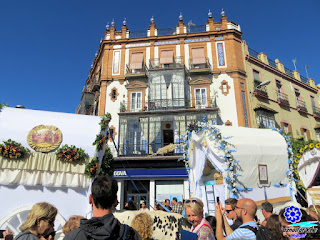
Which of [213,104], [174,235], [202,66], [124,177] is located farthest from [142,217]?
[202,66]

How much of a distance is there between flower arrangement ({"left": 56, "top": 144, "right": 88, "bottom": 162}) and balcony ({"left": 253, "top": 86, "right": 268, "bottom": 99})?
1801 cm

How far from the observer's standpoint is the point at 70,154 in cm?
639

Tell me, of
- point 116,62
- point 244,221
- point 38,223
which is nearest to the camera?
point 38,223

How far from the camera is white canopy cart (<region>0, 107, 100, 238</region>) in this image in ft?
19.2

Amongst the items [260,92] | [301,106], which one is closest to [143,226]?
[260,92]

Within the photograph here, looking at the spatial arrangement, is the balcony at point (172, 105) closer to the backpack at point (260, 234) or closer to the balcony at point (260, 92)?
the balcony at point (260, 92)

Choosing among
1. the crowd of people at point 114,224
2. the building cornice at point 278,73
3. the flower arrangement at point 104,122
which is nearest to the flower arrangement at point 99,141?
the flower arrangement at point 104,122

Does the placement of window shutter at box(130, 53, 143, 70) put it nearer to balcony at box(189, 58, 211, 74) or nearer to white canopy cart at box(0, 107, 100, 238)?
balcony at box(189, 58, 211, 74)

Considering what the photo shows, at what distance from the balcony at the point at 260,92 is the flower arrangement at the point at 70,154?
18.0 meters

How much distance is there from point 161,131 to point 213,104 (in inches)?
199

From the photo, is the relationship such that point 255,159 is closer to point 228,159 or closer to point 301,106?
point 228,159

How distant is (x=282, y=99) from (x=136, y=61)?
49.4 ft

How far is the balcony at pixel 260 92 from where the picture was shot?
20.6m

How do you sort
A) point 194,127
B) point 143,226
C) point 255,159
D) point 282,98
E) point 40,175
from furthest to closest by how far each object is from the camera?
point 282,98 < point 194,127 < point 255,159 < point 40,175 < point 143,226
